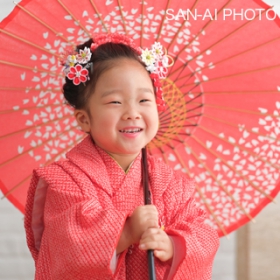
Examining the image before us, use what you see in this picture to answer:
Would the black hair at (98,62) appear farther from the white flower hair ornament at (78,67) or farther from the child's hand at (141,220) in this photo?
the child's hand at (141,220)

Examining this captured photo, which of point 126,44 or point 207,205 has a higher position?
point 126,44

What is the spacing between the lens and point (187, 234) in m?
1.09

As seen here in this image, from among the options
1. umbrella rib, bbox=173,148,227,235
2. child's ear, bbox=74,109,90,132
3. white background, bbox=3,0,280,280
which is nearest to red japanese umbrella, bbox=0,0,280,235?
umbrella rib, bbox=173,148,227,235

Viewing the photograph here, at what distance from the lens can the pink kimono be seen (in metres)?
1.00

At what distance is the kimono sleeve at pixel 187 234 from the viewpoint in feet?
A: 3.50

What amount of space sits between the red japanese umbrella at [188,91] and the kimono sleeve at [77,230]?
0.21 m

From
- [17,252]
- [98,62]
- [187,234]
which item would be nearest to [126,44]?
[98,62]

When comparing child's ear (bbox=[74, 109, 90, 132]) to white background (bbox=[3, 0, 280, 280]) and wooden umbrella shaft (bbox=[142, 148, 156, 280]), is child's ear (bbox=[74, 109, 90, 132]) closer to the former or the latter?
wooden umbrella shaft (bbox=[142, 148, 156, 280])

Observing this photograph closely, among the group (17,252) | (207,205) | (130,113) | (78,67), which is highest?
(78,67)

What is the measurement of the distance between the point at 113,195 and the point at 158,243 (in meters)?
0.16

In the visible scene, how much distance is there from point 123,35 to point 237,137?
39 centimetres

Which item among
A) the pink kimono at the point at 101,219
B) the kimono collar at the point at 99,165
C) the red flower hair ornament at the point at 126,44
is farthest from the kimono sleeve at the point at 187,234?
the red flower hair ornament at the point at 126,44

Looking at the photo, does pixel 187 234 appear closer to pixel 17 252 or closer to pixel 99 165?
pixel 99 165

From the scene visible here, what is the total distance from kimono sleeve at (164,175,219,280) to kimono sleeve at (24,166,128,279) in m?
0.12
